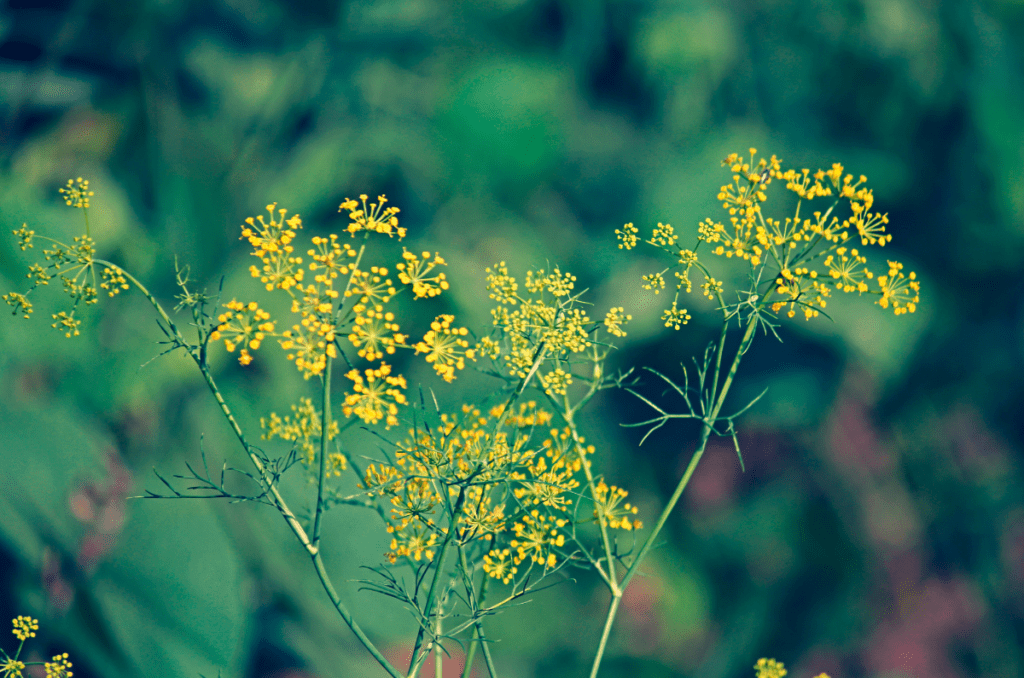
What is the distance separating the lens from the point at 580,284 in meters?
3.56

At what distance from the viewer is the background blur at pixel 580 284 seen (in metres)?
2.90

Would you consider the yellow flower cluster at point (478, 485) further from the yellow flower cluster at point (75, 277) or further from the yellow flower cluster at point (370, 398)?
the yellow flower cluster at point (75, 277)

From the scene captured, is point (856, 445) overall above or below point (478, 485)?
above

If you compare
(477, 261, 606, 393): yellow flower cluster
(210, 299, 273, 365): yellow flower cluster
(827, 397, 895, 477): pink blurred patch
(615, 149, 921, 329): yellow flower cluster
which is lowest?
(210, 299, 273, 365): yellow flower cluster

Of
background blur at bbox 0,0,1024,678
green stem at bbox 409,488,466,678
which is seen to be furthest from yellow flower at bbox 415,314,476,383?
background blur at bbox 0,0,1024,678

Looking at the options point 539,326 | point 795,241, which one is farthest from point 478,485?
point 795,241

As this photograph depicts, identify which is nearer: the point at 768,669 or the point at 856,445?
the point at 768,669

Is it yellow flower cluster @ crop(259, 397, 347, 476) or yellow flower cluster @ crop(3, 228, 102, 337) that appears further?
yellow flower cluster @ crop(259, 397, 347, 476)

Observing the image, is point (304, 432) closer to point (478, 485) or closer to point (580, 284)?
point (478, 485)

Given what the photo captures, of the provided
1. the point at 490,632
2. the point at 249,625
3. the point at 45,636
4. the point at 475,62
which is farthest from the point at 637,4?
the point at 45,636

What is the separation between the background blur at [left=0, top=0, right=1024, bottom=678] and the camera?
2898 millimetres

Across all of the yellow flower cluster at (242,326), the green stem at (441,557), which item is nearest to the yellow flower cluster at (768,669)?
the green stem at (441,557)

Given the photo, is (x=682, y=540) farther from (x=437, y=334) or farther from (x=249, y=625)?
(x=437, y=334)

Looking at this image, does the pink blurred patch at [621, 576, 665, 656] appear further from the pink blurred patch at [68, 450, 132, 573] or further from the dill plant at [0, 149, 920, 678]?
the dill plant at [0, 149, 920, 678]
